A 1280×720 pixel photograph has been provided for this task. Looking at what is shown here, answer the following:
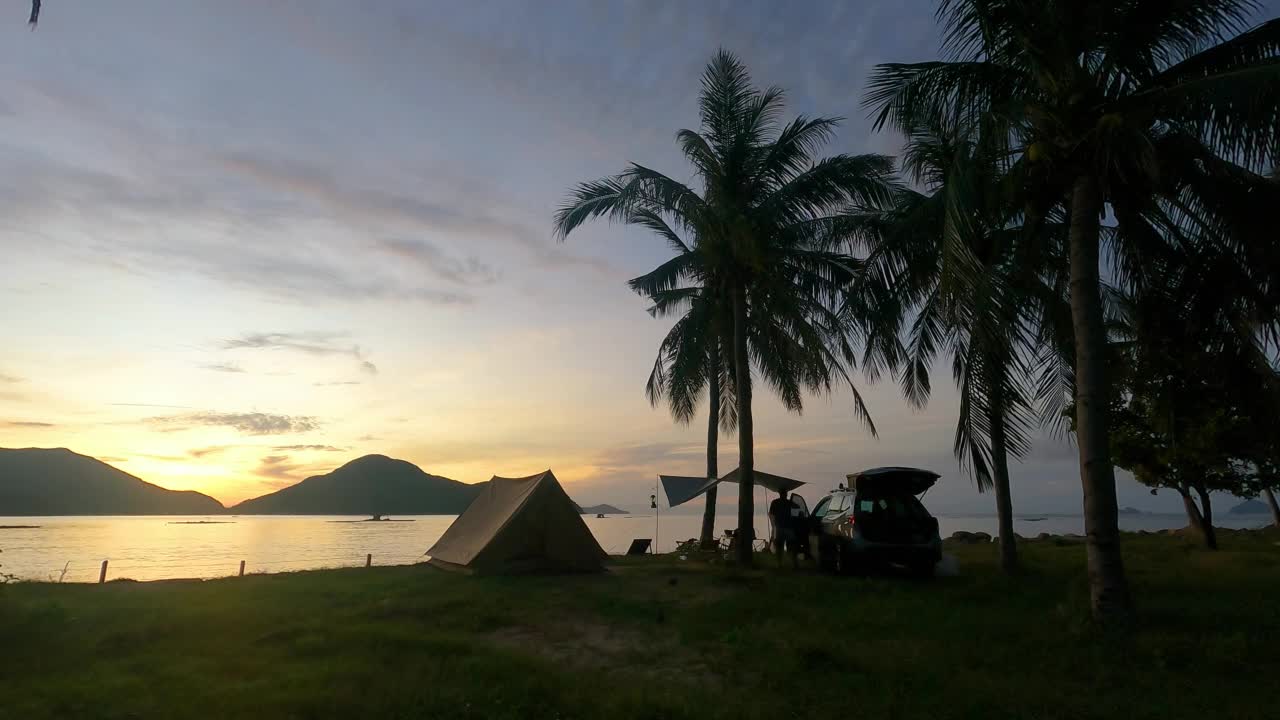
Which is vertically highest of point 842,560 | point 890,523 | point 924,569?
point 890,523

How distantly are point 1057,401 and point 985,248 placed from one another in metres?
3.34

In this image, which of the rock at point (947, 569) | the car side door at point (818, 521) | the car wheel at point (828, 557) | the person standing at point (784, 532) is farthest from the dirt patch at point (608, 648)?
the rock at point (947, 569)

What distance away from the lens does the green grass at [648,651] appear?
6406 millimetres

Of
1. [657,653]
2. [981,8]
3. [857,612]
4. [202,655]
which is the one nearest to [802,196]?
[981,8]

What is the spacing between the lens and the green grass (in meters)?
6.41

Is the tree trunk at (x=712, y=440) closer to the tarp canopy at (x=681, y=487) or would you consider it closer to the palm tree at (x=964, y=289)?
the tarp canopy at (x=681, y=487)

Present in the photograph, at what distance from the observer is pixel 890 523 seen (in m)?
14.8

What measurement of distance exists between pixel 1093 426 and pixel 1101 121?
152 inches

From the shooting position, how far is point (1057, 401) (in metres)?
13.4

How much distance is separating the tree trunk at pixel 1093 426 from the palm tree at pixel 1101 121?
1 centimetres

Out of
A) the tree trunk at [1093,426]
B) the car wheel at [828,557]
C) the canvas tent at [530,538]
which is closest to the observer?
the tree trunk at [1093,426]

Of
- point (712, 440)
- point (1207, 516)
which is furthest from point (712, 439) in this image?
point (1207, 516)

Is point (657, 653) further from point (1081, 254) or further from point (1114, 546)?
point (1081, 254)

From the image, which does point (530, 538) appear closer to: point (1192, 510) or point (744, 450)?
point (744, 450)
